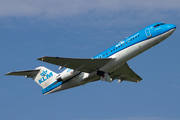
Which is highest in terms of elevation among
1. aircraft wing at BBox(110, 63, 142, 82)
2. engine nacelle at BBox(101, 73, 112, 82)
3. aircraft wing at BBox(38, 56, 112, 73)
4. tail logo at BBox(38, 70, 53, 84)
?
tail logo at BBox(38, 70, 53, 84)

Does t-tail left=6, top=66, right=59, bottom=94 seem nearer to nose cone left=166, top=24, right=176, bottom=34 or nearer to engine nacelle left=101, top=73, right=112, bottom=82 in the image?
engine nacelle left=101, top=73, right=112, bottom=82

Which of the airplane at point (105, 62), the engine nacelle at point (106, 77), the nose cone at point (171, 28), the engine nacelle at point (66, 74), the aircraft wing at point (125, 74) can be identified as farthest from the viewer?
the aircraft wing at point (125, 74)

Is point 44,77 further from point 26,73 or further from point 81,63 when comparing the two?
point 81,63

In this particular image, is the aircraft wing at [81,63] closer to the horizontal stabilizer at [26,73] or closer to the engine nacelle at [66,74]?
the engine nacelle at [66,74]

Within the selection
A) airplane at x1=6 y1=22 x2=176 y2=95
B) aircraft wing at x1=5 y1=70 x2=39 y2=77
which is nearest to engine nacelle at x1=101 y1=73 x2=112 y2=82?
airplane at x1=6 y1=22 x2=176 y2=95

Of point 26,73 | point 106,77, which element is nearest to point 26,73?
point 26,73

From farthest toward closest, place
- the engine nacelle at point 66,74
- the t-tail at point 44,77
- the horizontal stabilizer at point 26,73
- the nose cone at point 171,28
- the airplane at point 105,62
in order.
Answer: the t-tail at point 44,77 → the horizontal stabilizer at point 26,73 → the engine nacelle at point 66,74 → the airplane at point 105,62 → the nose cone at point 171,28

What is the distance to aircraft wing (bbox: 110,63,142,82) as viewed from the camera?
129 feet

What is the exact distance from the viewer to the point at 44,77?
41.1m

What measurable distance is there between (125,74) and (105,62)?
771cm

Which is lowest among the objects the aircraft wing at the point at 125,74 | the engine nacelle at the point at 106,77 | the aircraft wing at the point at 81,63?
the engine nacelle at the point at 106,77

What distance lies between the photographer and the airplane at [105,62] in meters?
32.7

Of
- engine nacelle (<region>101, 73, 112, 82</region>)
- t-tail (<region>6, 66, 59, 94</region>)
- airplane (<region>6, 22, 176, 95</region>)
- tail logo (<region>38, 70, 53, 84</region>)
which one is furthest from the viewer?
tail logo (<region>38, 70, 53, 84</region>)

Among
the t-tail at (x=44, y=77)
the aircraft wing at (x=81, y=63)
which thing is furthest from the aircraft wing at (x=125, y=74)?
the t-tail at (x=44, y=77)
